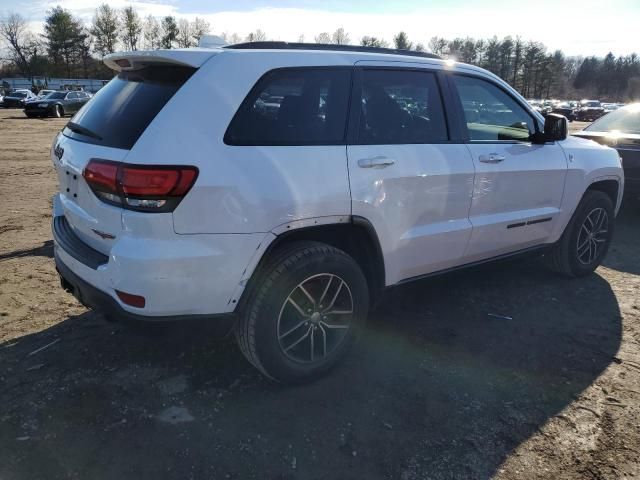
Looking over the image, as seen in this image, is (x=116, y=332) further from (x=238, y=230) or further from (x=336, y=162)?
(x=336, y=162)

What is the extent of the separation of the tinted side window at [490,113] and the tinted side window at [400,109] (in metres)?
0.31

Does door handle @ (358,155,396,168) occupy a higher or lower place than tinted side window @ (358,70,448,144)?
lower

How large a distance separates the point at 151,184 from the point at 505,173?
2.63m

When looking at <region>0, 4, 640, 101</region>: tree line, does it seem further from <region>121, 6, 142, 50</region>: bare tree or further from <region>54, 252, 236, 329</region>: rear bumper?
<region>54, 252, 236, 329</region>: rear bumper

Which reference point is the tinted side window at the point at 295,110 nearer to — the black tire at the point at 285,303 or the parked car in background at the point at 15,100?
the black tire at the point at 285,303

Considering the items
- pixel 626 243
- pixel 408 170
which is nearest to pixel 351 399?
pixel 408 170

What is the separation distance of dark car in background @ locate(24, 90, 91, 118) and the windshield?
2926 centimetres

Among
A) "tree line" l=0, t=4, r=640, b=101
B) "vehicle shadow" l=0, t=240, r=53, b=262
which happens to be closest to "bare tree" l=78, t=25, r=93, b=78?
"tree line" l=0, t=4, r=640, b=101

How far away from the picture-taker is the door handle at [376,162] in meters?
2.99

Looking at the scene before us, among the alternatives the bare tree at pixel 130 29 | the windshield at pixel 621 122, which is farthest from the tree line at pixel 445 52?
the windshield at pixel 621 122

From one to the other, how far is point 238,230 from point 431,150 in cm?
151

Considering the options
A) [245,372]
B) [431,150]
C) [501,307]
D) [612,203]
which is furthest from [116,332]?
[612,203]

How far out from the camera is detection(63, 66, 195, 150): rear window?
101 inches

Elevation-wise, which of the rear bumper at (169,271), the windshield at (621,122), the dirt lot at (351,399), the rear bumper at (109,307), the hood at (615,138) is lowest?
the dirt lot at (351,399)
